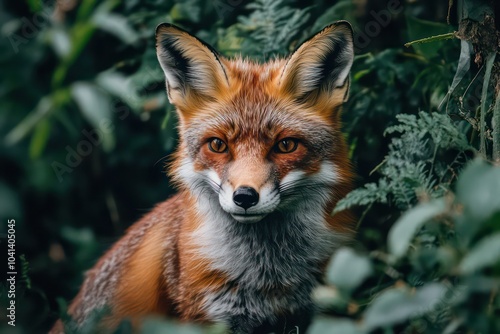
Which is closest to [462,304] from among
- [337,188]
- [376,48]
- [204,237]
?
[337,188]

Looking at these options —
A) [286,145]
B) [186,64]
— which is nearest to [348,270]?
[286,145]

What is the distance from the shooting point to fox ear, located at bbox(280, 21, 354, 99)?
3.43 meters

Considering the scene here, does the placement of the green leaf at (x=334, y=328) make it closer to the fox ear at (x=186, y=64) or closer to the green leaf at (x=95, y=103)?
the fox ear at (x=186, y=64)

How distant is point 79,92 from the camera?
4641 millimetres

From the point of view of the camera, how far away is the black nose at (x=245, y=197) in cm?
303

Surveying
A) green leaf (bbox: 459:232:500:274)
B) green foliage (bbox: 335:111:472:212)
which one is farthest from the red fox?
green leaf (bbox: 459:232:500:274)

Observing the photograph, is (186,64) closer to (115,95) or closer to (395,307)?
(115,95)

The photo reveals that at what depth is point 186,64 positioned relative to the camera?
364 cm

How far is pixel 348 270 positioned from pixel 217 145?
1.69 metres

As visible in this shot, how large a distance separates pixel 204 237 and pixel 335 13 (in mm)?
1870

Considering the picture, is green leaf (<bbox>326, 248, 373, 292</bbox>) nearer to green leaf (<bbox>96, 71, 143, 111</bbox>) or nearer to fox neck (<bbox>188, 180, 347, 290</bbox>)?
fox neck (<bbox>188, 180, 347, 290</bbox>)

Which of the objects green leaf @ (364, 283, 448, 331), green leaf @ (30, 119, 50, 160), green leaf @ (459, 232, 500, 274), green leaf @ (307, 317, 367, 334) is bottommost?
green leaf @ (30, 119, 50, 160)

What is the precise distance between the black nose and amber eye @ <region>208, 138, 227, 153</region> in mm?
395

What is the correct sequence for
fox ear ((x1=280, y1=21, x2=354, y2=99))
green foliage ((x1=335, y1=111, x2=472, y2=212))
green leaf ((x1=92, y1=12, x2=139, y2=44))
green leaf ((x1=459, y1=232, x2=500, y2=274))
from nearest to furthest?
green leaf ((x1=459, y1=232, x2=500, y2=274))
green foliage ((x1=335, y1=111, x2=472, y2=212))
fox ear ((x1=280, y1=21, x2=354, y2=99))
green leaf ((x1=92, y1=12, x2=139, y2=44))
